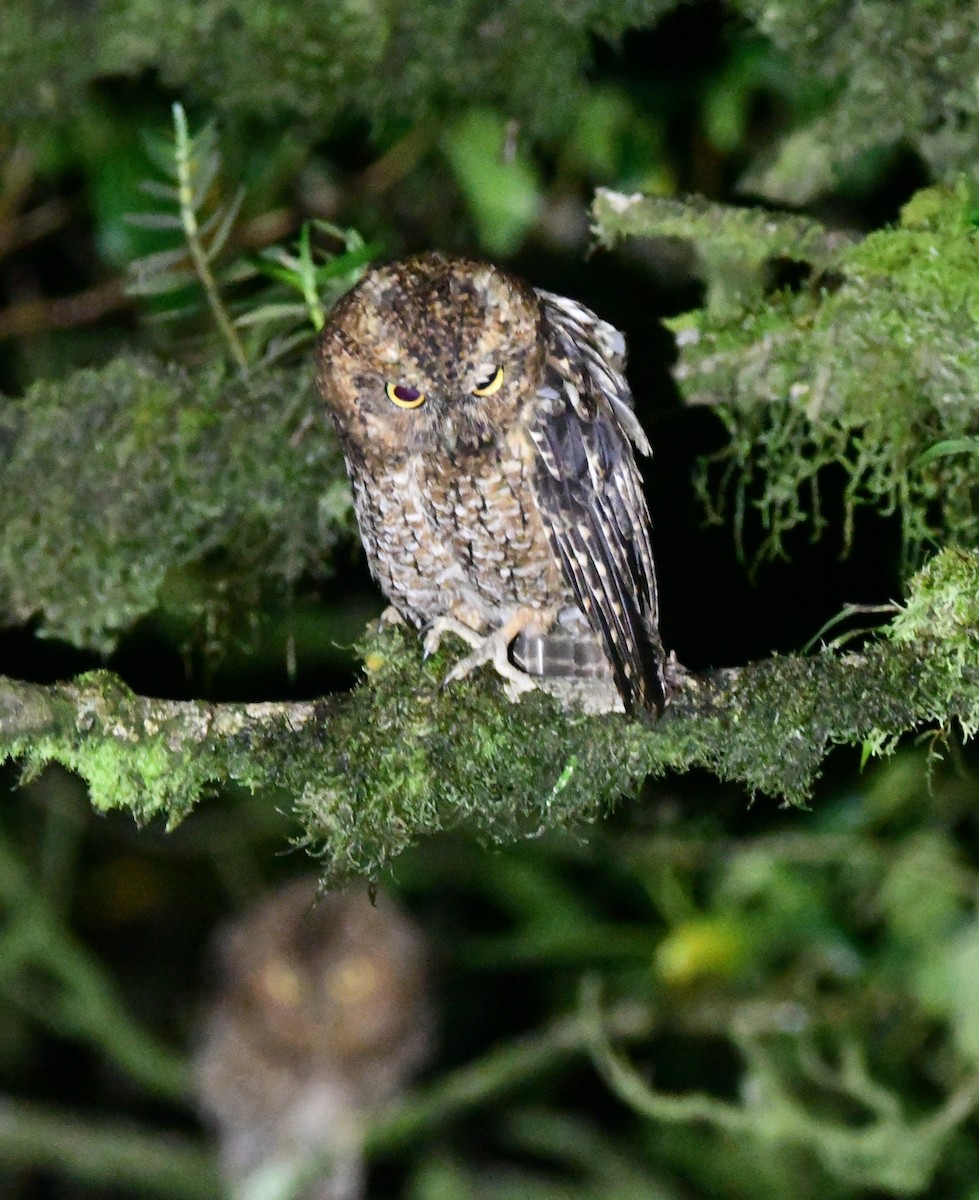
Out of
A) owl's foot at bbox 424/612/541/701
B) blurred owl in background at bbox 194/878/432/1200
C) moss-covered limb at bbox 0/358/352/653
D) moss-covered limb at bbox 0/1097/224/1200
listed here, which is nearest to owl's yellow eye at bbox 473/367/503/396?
owl's foot at bbox 424/612/541/701

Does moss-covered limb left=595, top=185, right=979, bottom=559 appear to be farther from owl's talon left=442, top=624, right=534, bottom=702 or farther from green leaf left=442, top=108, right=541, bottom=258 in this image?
green leaf left=442, top=108, right=541, bottom=258

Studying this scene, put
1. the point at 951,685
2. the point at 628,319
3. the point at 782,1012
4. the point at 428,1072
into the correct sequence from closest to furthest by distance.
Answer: the point at 951,685 < the point at 628,319 < the point at 782,1012 < the point at 428,1072

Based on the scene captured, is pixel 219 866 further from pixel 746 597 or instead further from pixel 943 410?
pixel 943 410

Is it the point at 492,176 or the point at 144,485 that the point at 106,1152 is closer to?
the point at 144,485

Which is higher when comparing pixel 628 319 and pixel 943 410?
pixel 943 410

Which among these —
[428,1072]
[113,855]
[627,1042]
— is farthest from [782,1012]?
[113,855]

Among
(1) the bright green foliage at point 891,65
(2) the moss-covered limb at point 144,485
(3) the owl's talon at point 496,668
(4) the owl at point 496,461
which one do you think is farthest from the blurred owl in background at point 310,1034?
(1) the bright green foliage at point 891,65

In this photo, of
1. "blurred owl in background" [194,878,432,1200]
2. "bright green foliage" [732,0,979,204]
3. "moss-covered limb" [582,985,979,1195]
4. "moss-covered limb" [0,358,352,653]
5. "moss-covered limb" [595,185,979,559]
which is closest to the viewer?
"moss-covered limb" [595,185,979,559]

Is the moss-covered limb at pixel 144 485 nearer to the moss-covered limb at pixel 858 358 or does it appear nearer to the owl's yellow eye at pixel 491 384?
the owl's yellow eye at pixel 491 384
